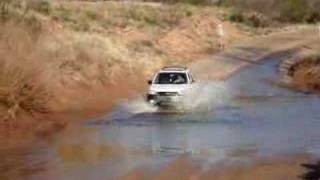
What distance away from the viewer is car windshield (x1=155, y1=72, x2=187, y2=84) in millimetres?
34844

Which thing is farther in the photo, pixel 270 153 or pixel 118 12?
pixel 118 12

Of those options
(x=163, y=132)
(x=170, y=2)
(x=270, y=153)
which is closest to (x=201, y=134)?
(x=163, y=132)

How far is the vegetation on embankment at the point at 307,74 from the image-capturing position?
Answer: 145ft

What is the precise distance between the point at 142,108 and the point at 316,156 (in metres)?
14.2

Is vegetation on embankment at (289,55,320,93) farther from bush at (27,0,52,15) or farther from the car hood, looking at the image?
bush at (27,0,52,15)

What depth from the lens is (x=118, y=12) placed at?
65562 millimetres

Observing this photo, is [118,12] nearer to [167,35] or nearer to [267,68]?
[167,35]

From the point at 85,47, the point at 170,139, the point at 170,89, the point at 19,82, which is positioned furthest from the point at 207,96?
the point at 170,139

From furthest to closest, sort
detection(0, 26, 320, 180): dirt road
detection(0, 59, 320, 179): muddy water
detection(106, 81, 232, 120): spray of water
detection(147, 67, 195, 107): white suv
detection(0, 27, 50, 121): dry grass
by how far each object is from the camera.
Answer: detection(147, 67, 195, 107): white suv < detection(106, 81, 232, 120): spray of water < detection(0, 27, 50, 121): dry grass < detection(0, 59, 320, 179): muddy water < detection(0, 26, 320, 180): dirt road

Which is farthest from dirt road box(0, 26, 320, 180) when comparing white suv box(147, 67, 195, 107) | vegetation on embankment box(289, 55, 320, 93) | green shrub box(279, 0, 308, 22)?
green shrub box(279, 0, 308, 22)

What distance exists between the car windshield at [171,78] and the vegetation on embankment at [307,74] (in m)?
10.0

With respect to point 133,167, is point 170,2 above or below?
below

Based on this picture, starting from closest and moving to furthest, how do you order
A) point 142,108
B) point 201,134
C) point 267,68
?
point 201,134, point 142,108, point 267,68

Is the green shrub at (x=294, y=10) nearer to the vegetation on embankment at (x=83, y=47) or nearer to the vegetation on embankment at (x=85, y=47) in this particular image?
the vegetation on embankment at (x=85, y=47)
